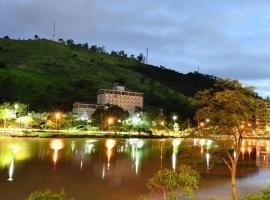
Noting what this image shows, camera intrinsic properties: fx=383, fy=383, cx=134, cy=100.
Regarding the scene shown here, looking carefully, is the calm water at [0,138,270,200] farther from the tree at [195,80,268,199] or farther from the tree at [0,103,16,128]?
the tree at [0,103,16,128]

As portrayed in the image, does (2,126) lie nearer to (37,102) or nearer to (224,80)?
(37,102)

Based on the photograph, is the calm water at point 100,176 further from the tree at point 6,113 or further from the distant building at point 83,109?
the distant building at point 83,109

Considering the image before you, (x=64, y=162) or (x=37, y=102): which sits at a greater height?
(x=37, y=102)

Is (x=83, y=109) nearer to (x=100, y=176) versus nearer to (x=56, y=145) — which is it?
(x=56, y=145)

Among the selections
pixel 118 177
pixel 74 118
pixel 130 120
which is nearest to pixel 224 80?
pixel 118 177

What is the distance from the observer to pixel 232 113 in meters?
25.6

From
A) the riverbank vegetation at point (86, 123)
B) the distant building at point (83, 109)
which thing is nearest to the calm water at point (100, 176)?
the riverbank vegetation at point (86, 123)

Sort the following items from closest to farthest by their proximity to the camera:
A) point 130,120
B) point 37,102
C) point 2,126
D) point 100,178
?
point 100,178
point 2,126
point 130,120
point 37,102

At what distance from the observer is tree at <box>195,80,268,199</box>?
2532 centimetres

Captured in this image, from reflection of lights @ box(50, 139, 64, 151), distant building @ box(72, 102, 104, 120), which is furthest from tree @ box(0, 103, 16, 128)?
distant building @ box(72, 102, 104, 120)

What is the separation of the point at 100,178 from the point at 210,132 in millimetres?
16905

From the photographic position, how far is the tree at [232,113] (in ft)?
83.1

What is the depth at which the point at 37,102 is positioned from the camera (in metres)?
189

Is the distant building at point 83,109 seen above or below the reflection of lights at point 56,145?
above
